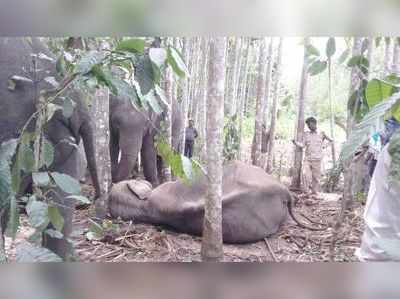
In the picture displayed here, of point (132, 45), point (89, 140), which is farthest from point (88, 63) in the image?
point (89, 140)

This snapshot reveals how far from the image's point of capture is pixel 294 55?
2.74m

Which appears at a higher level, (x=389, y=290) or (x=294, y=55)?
(x=294, y=55)

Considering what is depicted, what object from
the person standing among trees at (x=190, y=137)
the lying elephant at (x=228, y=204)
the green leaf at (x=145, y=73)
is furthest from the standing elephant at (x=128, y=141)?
the green leaf at (x=145, y=73)

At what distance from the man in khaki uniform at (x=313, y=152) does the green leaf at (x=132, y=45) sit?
2.40m

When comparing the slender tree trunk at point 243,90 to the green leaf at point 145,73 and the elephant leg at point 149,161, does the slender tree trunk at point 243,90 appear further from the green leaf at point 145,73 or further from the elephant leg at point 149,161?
the green leaf at point 145,73

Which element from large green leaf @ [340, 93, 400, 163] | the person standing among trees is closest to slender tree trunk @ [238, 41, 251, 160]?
the person standing among trees

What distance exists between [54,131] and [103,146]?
82 cm

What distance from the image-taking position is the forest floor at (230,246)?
2.14 m

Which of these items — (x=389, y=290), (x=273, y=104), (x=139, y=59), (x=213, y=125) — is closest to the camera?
(x=389, y=290)

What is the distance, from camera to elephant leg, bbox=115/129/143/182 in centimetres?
290

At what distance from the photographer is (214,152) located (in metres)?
1.89

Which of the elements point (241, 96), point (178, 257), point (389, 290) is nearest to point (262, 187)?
point (178, 257)

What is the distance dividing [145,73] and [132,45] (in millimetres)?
48
